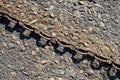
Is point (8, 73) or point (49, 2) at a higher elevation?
point (49, 2)

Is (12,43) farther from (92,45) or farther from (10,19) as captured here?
(92,45)

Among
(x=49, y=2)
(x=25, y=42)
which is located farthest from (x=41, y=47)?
(x=49, y=2)

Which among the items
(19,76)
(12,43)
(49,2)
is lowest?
(19,76)

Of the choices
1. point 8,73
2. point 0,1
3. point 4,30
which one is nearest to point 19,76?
point 8,73

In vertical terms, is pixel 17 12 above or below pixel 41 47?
above

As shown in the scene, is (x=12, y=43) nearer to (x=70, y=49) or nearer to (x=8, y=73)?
(x=8, y=73)

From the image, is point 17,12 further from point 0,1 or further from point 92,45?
point 92,45

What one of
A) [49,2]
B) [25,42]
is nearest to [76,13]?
[49,2]
